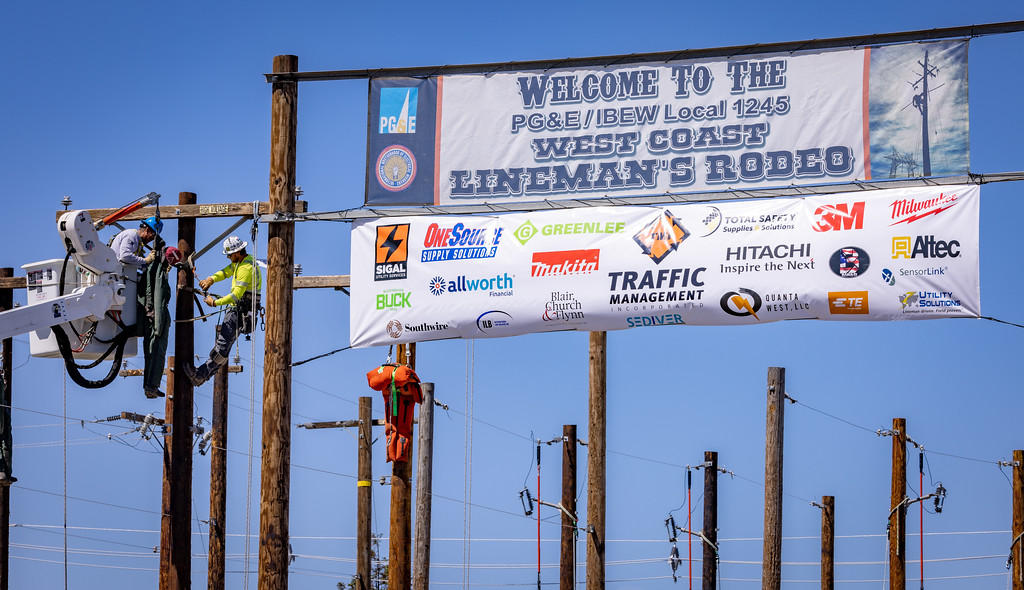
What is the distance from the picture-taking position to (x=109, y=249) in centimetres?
1428

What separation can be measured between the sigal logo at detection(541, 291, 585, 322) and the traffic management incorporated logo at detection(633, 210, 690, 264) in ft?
2.36

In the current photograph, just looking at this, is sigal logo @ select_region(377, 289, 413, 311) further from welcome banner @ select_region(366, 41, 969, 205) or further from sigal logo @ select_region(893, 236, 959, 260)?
sigal logo @ select_region(893, 236, 959, 260)

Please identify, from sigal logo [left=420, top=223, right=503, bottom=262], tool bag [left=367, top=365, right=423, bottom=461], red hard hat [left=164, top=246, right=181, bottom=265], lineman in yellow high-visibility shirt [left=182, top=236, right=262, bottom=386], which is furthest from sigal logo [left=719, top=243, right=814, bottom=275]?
red hard hat [left=164, top=246, right=181, bottom=265]

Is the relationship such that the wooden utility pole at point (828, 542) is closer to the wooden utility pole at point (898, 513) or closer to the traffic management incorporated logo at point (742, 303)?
the wooden utility pole at point (898, 513)

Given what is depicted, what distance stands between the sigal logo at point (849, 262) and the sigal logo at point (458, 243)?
2.81 metres

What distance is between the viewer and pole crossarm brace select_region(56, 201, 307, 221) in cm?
1370

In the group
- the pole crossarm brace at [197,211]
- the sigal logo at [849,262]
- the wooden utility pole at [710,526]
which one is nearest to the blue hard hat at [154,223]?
the pole crossarm brace at [197,211]

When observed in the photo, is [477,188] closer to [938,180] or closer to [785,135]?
[785,135]

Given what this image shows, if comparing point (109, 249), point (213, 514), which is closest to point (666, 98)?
point (109, 249)

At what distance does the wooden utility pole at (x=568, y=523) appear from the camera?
2602 cm

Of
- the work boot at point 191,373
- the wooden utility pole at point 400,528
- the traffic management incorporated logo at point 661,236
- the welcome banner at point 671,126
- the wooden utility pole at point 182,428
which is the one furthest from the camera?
the wooden utility pole at point 400,528

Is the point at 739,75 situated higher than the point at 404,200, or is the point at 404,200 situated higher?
the point at 739,75

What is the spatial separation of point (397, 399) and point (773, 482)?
7708 mm

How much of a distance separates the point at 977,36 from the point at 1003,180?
3.83ft
